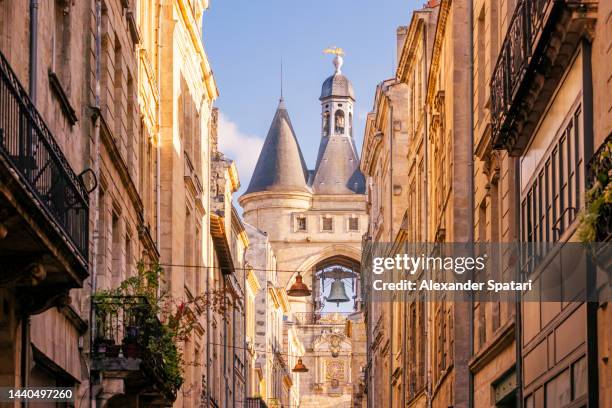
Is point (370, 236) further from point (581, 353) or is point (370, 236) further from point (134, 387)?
point (581, 353)

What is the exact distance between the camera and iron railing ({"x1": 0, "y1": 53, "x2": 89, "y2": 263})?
13953 mm

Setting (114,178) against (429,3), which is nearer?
(114,178)

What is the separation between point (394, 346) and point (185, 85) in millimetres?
16829

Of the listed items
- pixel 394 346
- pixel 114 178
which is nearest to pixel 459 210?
pixel 114 178

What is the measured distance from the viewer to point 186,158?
Answer: 39.3 m

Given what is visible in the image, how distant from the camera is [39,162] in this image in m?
15.7

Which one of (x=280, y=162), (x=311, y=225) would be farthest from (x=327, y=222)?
(x=280, y=162)

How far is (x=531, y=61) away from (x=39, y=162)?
18.0 ft

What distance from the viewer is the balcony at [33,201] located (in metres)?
13.4

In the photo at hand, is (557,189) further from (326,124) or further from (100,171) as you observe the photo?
(326,124)

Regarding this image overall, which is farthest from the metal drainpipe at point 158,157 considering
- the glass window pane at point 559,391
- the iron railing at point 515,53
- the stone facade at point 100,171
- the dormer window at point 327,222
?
the dormer window at point 327,222
